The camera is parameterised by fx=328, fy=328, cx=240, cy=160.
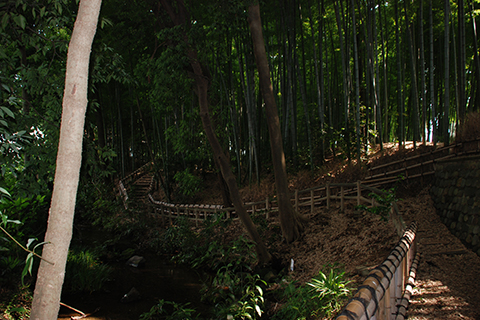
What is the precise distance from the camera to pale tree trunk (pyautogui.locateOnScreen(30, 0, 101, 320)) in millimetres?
1378

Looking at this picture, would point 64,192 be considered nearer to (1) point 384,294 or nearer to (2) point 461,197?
(1) point 384,294

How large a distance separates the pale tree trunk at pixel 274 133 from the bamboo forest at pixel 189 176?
32mm

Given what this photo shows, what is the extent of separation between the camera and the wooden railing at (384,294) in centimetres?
143

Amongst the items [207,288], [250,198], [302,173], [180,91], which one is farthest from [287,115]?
[207,288]

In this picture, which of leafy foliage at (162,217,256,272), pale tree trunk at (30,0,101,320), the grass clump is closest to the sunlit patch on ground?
pale tree trunk at (30,0,101,320)

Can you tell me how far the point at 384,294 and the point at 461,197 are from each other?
449 cm

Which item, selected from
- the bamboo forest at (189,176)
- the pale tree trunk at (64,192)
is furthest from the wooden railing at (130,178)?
the pale tree trunk at (64,192)

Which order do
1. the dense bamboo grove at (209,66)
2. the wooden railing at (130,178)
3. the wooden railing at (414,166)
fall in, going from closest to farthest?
the dense bamboo grove at (209,66)
the wooden railing at (414,166)
the wooden railing at (130,178)

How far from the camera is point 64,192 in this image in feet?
4.58

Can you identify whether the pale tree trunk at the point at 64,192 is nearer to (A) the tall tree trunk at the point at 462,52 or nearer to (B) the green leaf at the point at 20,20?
(B) the green leaf at the point at 20,20

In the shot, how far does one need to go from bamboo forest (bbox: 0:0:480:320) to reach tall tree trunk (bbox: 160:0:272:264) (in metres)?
0.03

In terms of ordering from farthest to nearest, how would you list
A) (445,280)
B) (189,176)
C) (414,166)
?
(189,176)
(414,166)
(445,280)

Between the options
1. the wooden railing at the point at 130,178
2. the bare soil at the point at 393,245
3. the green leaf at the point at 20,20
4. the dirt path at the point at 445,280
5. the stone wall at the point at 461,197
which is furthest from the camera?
the wooden railing at the point at 130,178

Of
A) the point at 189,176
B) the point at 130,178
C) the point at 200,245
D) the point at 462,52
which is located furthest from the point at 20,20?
the point at 130,178
